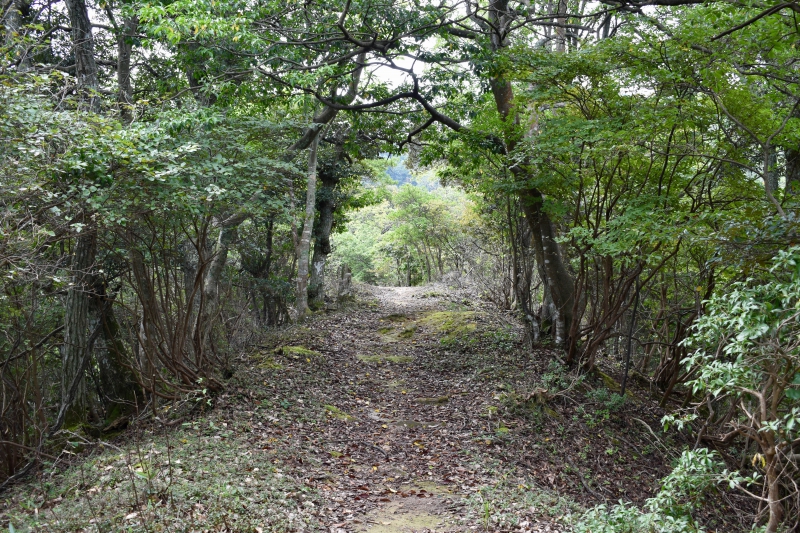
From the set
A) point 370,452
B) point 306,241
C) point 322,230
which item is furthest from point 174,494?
point 322,230

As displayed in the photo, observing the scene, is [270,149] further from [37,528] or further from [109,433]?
[37,528]

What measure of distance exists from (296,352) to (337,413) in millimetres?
2521

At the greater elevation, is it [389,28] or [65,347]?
[389,28]

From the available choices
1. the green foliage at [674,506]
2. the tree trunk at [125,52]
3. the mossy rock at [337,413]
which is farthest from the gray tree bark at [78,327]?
the green foliage at [674,506]

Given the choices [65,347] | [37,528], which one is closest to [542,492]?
[37,528]

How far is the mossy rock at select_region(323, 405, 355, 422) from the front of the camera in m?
7.88

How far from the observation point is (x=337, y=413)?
799 cm

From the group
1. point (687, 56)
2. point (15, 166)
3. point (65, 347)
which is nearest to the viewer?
point (15, 166)

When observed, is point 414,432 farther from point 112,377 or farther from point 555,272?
point 112,377

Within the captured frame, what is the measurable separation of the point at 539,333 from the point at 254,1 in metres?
8.18

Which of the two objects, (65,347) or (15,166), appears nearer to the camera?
(15,166)

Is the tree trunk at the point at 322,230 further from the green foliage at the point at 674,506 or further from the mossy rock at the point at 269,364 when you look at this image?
the green foliage at the point at 674,506

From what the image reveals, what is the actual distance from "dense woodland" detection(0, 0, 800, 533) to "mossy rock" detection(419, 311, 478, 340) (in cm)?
220

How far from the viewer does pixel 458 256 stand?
76.2ft
